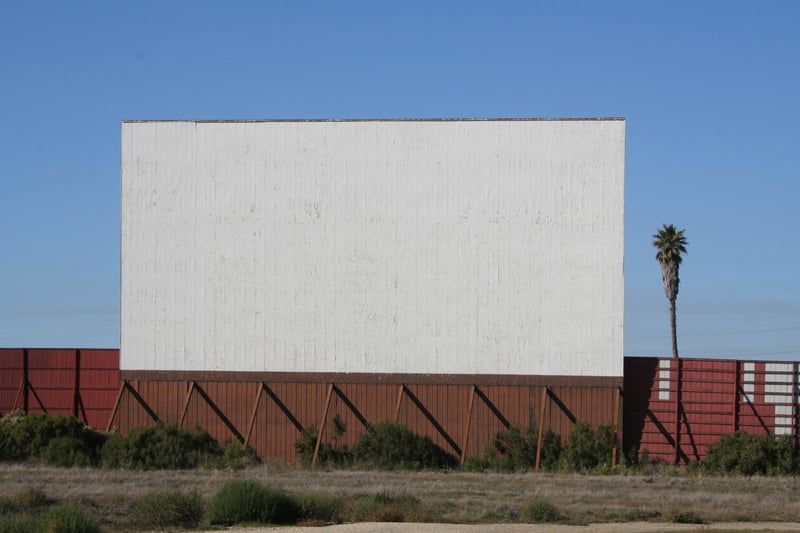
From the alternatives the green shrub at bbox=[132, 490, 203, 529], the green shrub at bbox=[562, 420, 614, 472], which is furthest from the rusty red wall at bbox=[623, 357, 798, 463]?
the green shrub at bbox=[132, 490, 203, 529]

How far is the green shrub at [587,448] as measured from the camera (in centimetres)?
3356

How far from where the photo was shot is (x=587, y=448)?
33.6 m

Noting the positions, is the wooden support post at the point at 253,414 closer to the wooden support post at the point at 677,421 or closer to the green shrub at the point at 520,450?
the green shrub at the point at 520,450

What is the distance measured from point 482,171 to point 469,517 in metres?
15.2

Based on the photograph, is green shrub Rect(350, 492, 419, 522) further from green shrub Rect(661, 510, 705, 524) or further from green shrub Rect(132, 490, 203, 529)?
green shrub Rect(661, 510, 705, 524)

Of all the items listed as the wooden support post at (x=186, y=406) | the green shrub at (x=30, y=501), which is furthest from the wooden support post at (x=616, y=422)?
the green shrub at (x=30, y=501)

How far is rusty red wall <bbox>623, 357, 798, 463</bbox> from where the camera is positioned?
33.9 metres

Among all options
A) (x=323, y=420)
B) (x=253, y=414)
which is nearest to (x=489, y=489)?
(x=323, y=420)

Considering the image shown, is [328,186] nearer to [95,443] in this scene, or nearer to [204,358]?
[204,358]

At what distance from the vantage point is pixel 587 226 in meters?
34.7

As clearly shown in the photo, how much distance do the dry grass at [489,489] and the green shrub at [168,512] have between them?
→ 4.02 ft

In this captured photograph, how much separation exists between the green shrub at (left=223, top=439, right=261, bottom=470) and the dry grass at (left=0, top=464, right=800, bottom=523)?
2.92 ft

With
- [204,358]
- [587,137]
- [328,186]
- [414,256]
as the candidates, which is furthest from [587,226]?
[204,358]

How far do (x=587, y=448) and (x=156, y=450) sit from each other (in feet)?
43.5
